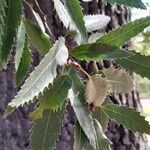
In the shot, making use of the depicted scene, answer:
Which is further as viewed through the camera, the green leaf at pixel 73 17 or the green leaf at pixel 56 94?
the green leaf at pixel 73 17

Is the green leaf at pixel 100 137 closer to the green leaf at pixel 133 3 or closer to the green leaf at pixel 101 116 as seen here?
the green leaf at pixel 101 116

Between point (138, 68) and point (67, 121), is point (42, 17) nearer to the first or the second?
point (138, 68)

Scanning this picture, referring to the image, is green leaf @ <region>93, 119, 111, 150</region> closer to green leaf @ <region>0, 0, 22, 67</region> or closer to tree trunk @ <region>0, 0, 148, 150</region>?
green leaf @ <region>0, 0, 22, 67</region>

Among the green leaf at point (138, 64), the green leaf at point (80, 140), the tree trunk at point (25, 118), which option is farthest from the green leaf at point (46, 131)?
the tree trunk at point (25, 118)

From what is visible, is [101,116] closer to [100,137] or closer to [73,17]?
[100,137]

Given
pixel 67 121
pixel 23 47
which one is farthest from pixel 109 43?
pixel 67 121

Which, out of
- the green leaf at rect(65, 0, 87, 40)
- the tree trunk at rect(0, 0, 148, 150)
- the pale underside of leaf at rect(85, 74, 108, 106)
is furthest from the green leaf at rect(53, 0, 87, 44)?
the tree trunk at rect(0, 0, 148, 150)

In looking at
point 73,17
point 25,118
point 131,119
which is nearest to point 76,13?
point 73,17
